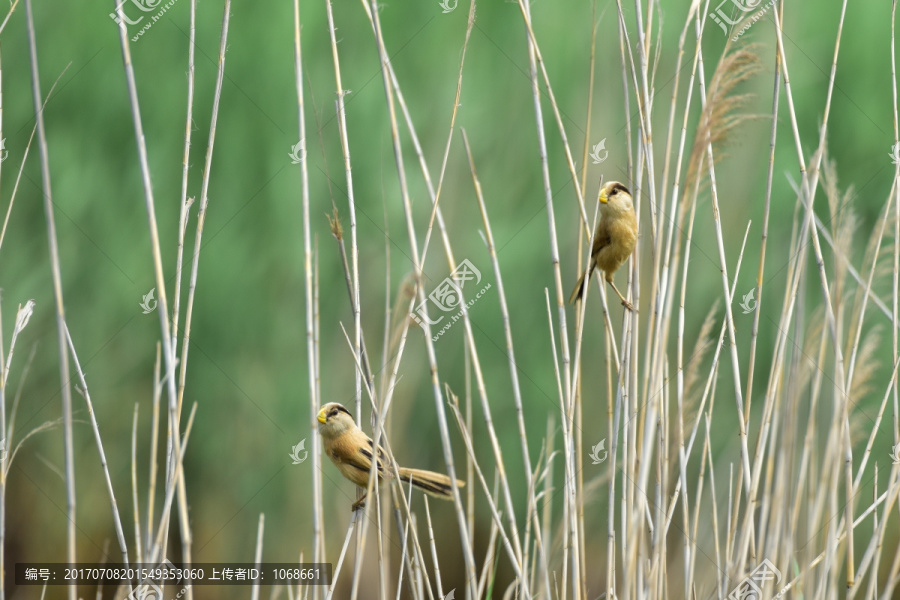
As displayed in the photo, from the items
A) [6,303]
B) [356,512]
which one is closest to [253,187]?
[6,303]

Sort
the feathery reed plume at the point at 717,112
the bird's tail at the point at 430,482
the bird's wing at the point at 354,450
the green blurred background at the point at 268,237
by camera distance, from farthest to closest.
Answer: the green blurred background at the point at 268,237 < the bird's wing at the point at 354,450 < the bird's tail at the point at 430,482 < the feathery reed plume at the point at 717,112

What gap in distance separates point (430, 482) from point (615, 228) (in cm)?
66

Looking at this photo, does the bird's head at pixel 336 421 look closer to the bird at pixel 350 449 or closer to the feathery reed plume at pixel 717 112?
the bird at pixel 350 449

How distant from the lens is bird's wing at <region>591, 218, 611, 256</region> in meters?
1.77

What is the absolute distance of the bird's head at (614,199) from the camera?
5.66 ft

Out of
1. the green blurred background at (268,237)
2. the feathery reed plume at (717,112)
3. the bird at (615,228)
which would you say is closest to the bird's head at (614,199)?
the bird at (615,228)

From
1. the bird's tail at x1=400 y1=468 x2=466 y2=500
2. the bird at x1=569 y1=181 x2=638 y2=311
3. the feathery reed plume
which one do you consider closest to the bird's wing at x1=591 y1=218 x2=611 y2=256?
the bird at x1=569 y1=181 x2=638 y2=311

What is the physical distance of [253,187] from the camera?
248 centimetres

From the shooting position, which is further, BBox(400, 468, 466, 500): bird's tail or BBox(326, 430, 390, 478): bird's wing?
BBox(326, 430, 390, 478): bird's wing

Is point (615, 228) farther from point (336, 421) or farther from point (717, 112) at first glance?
point (336, 421)

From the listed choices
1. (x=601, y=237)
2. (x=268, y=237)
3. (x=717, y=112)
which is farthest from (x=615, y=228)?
(x=268, y=237)

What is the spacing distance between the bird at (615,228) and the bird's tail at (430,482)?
0.48m

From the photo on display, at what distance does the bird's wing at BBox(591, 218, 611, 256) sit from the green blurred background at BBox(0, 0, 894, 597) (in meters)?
0.62

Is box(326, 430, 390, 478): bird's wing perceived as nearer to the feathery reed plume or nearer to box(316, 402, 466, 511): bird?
box(316, 402, 466, 511): bird
